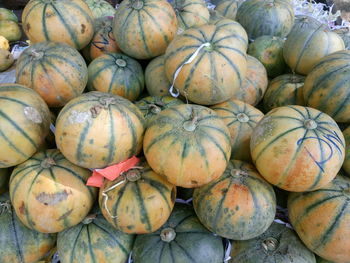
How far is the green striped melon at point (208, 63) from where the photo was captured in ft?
6.52

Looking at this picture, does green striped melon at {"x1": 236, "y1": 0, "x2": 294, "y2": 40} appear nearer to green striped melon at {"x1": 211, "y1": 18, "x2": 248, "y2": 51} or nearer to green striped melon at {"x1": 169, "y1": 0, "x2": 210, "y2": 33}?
green striped melon at {"x1": 169, "y1": 0, "x2": 210, "y2": 33}

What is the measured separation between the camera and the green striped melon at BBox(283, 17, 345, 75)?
99.3 inches

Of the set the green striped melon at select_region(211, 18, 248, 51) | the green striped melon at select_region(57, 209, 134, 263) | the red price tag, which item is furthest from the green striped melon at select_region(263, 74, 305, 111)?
the green striped melon at select_region(57, 209, 134, 263)

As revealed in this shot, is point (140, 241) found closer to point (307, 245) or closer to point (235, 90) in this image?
point (307, 245)

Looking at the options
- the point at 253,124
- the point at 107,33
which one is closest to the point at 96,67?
the point at 107,33

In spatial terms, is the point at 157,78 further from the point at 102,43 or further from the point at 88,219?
the point at 88,219

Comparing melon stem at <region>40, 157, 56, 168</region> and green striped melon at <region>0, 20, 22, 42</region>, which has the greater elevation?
melon stem at <region>40, 157, 56, 168</region>

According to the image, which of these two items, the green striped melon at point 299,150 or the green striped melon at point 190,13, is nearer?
the green striped melon at point 299,150

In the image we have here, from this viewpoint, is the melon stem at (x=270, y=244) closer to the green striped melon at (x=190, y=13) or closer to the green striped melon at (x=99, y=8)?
the green striped melon at (x=190, y=13)

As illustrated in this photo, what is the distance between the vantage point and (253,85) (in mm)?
2508

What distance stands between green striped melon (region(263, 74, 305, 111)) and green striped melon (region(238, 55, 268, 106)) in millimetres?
88

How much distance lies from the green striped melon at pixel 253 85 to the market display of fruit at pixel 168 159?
2 cm

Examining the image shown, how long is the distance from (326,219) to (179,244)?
0.87m

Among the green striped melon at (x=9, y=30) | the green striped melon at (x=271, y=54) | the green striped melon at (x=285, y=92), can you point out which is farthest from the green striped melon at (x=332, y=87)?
the green striped melon at (x=9, y=30)
